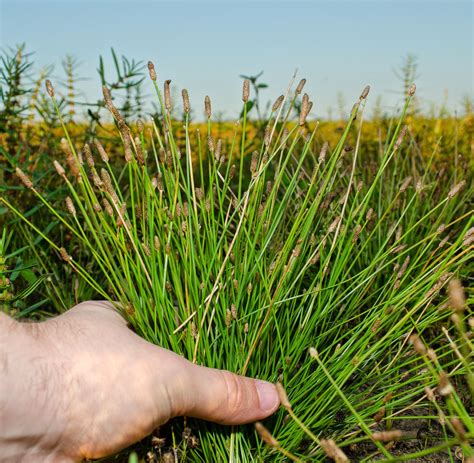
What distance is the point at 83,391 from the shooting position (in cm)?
122

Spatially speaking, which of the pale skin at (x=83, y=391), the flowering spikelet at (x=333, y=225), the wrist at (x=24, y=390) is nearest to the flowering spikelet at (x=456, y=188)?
the flowering spikelet at (x=333, y=225)

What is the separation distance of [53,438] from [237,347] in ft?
1.34

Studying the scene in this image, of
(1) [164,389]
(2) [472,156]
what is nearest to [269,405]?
(1) [164,389]

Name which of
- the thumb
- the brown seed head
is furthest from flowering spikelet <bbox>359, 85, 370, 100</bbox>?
the thumb

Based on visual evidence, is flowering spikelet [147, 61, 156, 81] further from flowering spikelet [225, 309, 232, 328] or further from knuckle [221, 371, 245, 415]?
knuckle [221, 371, 245, 415]

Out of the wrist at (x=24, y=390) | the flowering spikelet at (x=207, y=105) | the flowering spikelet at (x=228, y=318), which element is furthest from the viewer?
the flowering spikelet at (x=207, y=105)

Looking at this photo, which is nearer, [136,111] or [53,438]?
[53,438]

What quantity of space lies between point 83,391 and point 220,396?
26 centimetres

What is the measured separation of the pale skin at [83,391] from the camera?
1203mm

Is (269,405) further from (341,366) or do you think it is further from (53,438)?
(53,438)

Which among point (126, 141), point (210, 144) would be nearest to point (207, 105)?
point (210, 144)

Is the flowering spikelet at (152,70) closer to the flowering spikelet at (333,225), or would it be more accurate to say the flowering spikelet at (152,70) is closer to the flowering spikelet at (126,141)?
the flowering spikelet at (126,141)

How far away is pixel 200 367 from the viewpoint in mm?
1314

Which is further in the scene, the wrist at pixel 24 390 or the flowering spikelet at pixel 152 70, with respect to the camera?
the flowering spikelet at pixel 152 70
